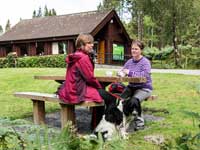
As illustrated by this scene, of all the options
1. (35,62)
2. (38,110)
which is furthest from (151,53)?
(38,110)

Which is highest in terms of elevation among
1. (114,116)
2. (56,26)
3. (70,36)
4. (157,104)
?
(56,26)

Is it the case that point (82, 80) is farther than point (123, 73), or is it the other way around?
point (123, 73)

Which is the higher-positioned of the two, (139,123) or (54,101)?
(54,101)

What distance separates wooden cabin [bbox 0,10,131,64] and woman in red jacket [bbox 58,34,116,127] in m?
27.5

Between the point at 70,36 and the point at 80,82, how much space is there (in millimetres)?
28254

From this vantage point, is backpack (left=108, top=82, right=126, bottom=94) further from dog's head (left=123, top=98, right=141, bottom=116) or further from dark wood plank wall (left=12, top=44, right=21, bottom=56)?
dark wood plank wall (left=12, top=44, right=21, bottom=56)

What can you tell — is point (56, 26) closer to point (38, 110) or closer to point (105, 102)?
point (38, 110)

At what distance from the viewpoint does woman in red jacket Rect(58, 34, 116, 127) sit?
5.59 m

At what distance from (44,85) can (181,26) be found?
2473 cm

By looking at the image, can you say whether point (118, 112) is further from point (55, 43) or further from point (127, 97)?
point (55, 43)

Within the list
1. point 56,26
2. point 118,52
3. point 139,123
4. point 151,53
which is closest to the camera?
point 139,123

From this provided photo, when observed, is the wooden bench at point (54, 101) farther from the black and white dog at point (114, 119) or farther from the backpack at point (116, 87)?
the backpack at point (116, 87)

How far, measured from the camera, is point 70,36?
33.6 metres

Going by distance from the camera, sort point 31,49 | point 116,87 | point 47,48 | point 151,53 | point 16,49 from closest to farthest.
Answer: point 116,87, point 47,48, point 31,49, point 16,49, point 151,53
